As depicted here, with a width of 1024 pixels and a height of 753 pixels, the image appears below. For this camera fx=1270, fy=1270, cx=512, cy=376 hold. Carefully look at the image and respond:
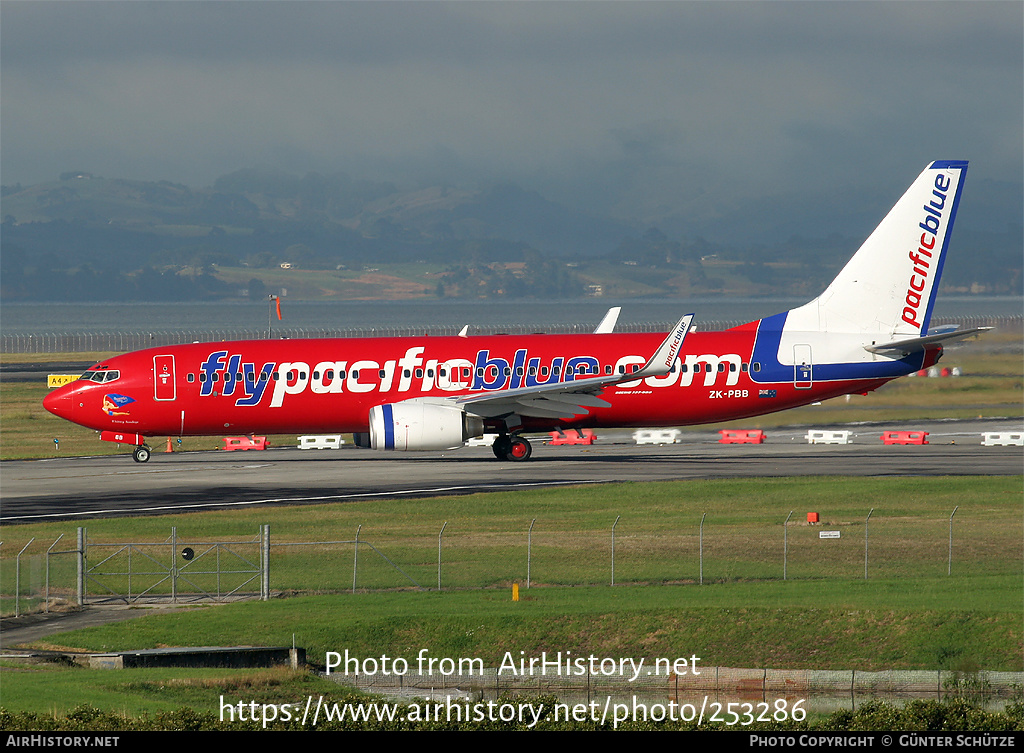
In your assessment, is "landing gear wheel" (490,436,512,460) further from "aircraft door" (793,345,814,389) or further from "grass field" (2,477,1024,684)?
"aircraft door" (793,345,814,389)

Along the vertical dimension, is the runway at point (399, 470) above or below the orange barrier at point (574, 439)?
below

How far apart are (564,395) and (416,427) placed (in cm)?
616

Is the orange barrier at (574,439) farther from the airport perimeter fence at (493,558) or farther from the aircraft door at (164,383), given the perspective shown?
the airport perimeter fence at (493,558)

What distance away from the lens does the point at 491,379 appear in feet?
171

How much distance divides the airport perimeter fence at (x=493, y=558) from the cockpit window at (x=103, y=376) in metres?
16.0

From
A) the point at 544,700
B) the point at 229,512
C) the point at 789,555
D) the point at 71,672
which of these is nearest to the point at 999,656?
the point at 789,555

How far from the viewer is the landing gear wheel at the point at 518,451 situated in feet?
179

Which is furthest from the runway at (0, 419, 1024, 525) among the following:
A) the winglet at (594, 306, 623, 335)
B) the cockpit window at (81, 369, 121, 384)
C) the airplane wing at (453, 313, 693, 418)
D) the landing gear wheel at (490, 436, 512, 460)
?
the winglet at (594, 306, 623, 335)

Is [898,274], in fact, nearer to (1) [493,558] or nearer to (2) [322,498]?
(2) [322,498]

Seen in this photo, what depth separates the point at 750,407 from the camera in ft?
174

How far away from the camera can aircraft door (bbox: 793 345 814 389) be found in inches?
2076

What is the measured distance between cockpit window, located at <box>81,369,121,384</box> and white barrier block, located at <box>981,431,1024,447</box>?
3922 centimetres

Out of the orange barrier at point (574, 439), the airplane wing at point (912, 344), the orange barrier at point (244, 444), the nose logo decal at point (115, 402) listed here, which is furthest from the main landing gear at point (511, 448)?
the nose logo decal at point (115, 402)

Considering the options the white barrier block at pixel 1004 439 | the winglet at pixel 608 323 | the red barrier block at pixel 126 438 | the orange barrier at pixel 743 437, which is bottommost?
the white barrier block at pixel 1004 439
